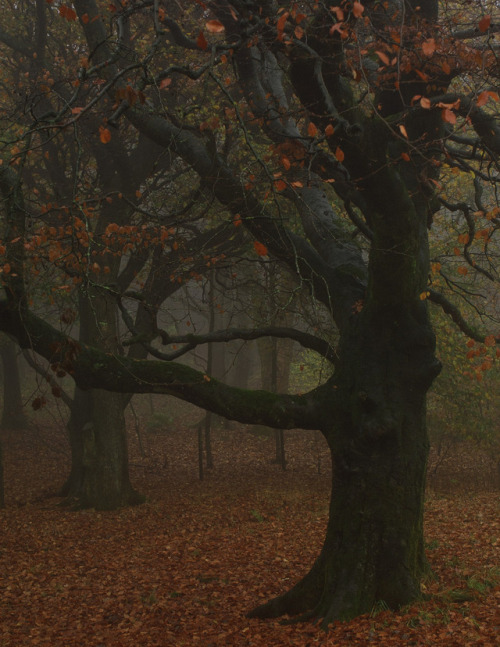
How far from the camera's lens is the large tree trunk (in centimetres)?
620

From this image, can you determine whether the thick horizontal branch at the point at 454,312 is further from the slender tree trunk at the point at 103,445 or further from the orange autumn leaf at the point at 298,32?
the slender tree trunk at the point at 103,445

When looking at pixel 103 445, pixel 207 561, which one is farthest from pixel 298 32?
pixel 103 445

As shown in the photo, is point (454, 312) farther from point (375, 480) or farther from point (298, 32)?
point (298, 32)

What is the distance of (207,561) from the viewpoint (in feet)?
30.6

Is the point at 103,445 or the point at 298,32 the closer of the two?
the point at 298,32

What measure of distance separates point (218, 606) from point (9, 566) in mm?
4429

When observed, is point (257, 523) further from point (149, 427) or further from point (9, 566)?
point (149, 427)

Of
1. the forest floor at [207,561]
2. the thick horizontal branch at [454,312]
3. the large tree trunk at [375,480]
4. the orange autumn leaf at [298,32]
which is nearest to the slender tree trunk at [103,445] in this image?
the forest floor at [207,561]

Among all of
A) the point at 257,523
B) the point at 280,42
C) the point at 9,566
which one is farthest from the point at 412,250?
the point at 9,566

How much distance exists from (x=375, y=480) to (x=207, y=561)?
4169mm

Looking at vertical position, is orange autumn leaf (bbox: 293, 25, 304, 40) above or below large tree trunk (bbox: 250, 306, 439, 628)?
above

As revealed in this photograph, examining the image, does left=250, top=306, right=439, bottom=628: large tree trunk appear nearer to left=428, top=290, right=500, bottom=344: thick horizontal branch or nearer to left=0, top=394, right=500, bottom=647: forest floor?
left=0, top=394, right=500, bottom=647: forest floor

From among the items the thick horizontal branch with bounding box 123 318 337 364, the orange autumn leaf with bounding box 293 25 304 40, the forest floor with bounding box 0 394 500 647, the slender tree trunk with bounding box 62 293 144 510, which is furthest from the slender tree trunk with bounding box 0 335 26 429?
the orange autumn leaf with bounding box 293 25 304 40

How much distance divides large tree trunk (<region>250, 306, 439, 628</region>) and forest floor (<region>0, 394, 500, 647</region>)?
0.95 feet
